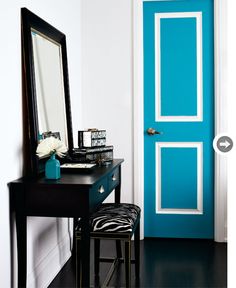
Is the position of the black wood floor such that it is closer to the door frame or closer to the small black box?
the door frame

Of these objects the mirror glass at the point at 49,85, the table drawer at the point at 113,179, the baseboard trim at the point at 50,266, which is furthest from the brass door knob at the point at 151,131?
the baseboard trim at the point at 50,266

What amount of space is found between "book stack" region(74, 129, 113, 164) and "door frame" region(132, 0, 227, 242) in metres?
0.77

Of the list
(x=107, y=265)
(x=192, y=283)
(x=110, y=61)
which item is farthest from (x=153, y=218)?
(x=110, y=61)

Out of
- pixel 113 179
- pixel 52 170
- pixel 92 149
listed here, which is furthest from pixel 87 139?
pixel 52 170

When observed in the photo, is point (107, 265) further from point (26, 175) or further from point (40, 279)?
point (26, 175)

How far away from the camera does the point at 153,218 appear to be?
13.1 feet

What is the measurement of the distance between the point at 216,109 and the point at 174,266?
4.61 feet

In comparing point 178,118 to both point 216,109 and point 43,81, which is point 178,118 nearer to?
point 216,109

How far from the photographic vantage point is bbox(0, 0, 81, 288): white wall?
2209mm

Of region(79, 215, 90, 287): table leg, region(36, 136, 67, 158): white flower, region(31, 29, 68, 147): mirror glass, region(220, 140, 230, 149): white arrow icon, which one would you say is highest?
region(31, 29, 68, 147): mirror glass

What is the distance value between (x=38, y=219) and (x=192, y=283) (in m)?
1.09

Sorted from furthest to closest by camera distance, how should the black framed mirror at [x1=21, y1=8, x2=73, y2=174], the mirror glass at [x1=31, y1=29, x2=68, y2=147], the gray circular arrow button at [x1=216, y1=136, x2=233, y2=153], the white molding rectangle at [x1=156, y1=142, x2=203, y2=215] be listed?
the white molding rectangle at [x1=156, y1=142, x2=203, y2=215] < the mirror glass at [x1=31, y1=29, x2=68, y2=147] < the black framed mirror at [x1=21, y1=8, x2=73, y2=174] < the gray circular arrow button at [x1=216, y1=136, x2=233, y2=153]

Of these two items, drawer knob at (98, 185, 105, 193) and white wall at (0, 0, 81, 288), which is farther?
drawer knob at (98, 185, 105, 193)

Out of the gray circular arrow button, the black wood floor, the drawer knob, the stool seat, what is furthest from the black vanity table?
the gray circular arrow button
